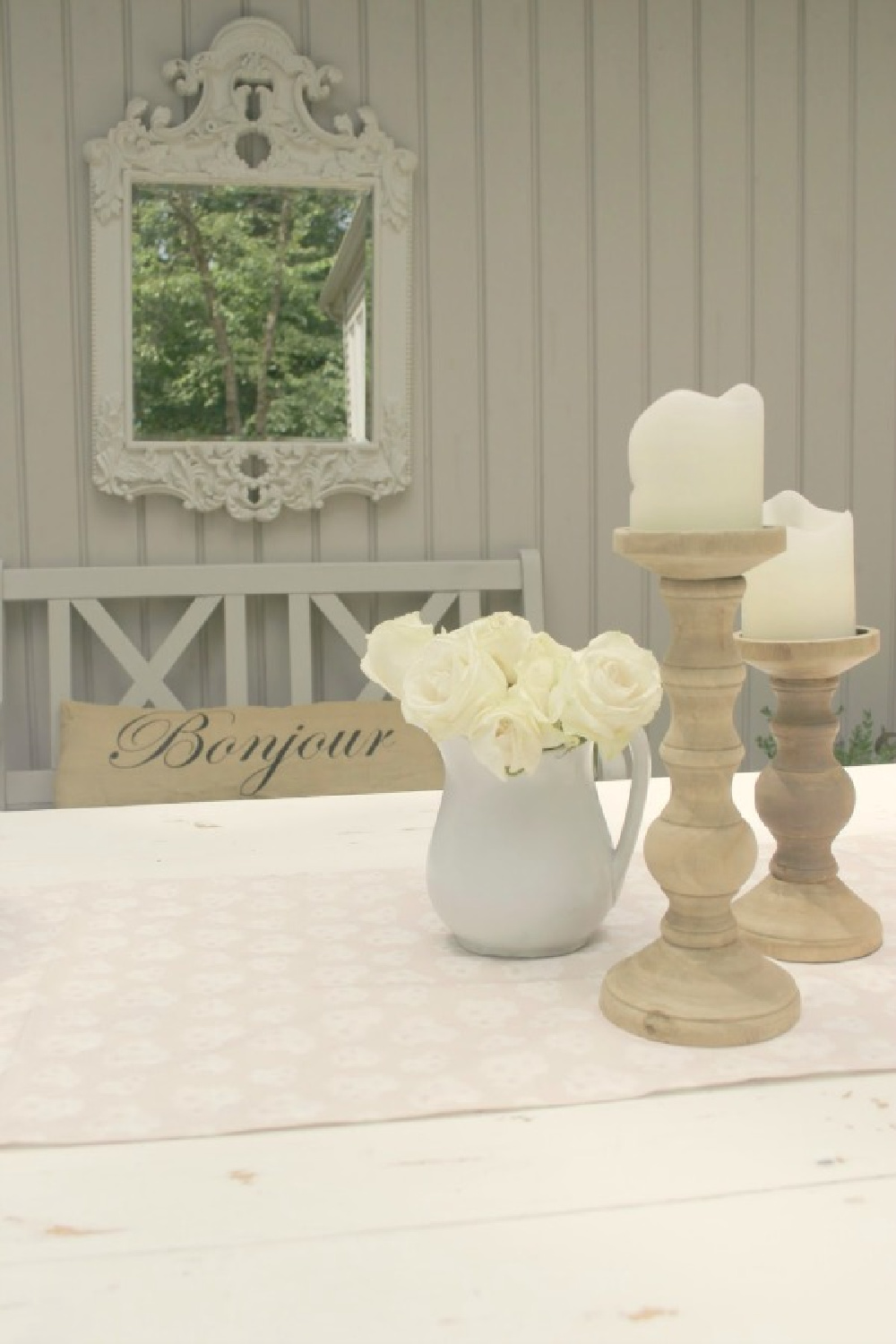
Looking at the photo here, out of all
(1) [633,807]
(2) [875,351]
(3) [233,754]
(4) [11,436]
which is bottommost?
(3) [233,754]

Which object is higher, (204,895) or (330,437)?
(330,437)

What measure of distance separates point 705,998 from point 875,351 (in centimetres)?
241

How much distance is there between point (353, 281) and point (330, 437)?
30 centimetres

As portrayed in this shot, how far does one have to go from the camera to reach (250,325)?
8.75ft

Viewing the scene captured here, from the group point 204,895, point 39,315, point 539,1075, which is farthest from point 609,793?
point 39,315

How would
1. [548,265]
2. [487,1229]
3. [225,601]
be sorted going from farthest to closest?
[548,265] → [225,601] → [487,1229]

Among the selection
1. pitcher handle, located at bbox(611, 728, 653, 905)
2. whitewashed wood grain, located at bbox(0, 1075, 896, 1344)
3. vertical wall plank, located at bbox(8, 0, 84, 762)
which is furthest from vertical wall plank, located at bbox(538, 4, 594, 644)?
whitewashed wood grain, located at bbox(0, 1075, 896, 1344)

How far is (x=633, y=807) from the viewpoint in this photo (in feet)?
3.34

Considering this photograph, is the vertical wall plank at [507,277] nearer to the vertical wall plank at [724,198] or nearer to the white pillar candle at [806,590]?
the vertical wall plank at [724,198]

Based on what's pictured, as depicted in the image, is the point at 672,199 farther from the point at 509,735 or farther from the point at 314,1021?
the point at 314,1021

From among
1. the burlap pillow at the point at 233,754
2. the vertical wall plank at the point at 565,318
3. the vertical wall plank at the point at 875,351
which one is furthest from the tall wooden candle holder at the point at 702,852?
the vertical wall plank at the point at 875,351

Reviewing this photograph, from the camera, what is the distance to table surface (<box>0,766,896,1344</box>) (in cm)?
59

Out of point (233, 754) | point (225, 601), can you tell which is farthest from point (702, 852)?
point (225, 601)

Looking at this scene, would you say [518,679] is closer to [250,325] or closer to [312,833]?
[312,833]
